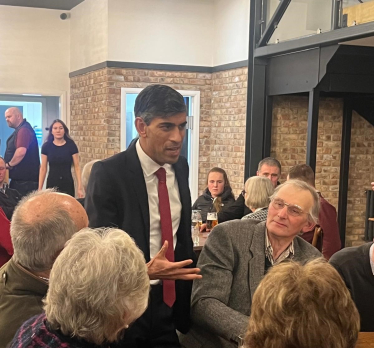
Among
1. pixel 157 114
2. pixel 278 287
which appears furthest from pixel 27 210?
pixel 278 287

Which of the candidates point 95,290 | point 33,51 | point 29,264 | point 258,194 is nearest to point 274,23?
point 258,194

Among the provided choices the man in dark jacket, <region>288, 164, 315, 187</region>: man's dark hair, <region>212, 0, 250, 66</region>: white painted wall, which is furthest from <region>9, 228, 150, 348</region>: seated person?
<region>212, 0, 250, 66</region>: white painted wall

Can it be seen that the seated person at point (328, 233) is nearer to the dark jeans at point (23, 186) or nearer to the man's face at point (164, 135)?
the man's face at point (164, 135)

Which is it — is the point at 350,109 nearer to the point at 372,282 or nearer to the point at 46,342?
the point at 372,282

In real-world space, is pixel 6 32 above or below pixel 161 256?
above

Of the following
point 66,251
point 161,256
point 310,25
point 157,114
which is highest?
point 310,25

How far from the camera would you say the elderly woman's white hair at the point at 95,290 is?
51.3 inches

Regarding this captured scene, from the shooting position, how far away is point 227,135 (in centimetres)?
736

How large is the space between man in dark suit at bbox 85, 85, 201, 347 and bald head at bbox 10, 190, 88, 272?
1.05ft

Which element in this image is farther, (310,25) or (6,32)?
(6,32)

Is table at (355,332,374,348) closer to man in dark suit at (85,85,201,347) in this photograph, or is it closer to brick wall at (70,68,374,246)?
man in dark suit at (85,85,201,347)

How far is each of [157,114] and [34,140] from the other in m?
4.94

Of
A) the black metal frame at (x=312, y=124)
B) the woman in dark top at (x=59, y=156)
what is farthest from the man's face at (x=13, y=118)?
the black metal frame at (x=312, y=124)

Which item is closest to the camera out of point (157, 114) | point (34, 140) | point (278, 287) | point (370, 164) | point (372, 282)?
point (278, 287)
